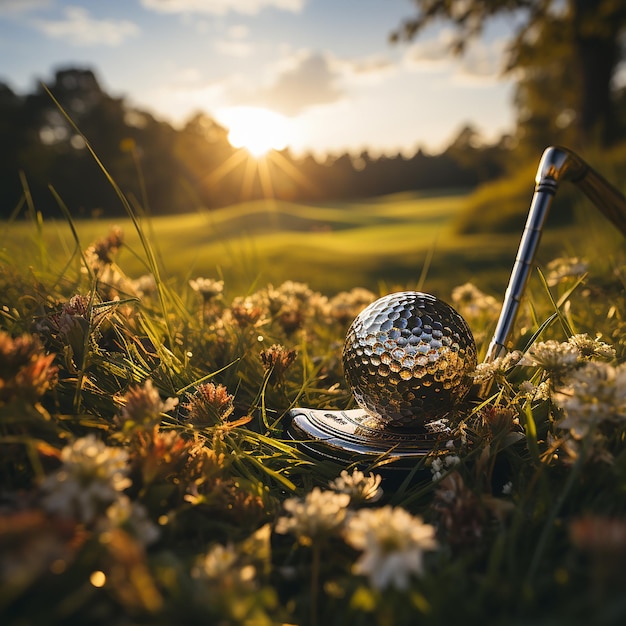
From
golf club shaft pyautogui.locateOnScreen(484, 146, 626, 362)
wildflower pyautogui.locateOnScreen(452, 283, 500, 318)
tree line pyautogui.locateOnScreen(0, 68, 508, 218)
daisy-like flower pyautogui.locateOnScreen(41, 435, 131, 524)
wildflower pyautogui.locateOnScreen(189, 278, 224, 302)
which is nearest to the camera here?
daisy-like flower pyautogui.locateOnScreen(41, 435, 131, 524)

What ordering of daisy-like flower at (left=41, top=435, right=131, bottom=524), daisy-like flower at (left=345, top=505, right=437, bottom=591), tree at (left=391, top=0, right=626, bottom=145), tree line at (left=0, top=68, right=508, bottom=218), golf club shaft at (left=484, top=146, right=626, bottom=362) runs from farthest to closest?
tree line at (left=0, top=68, right=508, bottom=218) < tree at (left=391, top=0, right=626, bottom=145) < golf club shaft at (left=484, top=146, right=626, bottom=362) < daisy-like flower at (left=41, top=435, right=131, bottom=524) < daisy-like flower at (left=345, top=505, right=437, bottom=591)

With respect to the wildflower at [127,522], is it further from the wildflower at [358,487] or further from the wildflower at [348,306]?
the wildflower at [348,306]

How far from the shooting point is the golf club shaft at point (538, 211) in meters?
1.62

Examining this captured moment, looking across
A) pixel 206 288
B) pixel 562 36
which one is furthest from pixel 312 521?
pixel 562 36

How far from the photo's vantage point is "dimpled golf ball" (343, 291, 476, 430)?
141 cm

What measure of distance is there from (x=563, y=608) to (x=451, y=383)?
0.73 metres

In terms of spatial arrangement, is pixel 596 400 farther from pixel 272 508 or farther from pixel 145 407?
pixel 145 407

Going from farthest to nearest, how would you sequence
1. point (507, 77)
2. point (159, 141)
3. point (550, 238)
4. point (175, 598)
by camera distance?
point (159, 141) → point (507, 77) → point (550, 238) → point (175, 598)

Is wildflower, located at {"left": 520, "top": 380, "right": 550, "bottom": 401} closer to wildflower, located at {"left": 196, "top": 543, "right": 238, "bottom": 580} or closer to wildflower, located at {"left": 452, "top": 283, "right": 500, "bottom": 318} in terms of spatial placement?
wildflower, located at {"left": 196, "top": 543, "right": 238, "bottom": 580}

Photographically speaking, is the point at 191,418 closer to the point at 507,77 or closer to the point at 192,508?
the point at 192,508

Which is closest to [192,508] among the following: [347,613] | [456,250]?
[347,613]

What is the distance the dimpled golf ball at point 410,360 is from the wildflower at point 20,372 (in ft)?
2.51

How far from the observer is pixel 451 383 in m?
1.43

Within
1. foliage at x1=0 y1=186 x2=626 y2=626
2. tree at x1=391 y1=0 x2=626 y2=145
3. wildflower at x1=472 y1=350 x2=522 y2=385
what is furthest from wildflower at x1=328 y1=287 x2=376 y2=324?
tree at x1=391 y1=0 x2=626 y2=145
